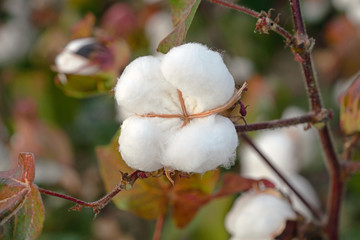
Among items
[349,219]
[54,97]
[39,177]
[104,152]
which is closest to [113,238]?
[39,177]

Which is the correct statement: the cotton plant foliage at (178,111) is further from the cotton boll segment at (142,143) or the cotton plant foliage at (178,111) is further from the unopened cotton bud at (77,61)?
the unopened cotton bud at (77,61)


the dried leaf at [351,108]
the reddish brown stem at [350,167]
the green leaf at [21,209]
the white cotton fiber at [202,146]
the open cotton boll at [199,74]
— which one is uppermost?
the open cotton boll at [199,74]

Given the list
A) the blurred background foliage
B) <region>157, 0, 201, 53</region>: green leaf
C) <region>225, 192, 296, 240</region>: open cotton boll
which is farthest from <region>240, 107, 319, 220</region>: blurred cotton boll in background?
<region>157, 0, 201, 53</region>: green leaf

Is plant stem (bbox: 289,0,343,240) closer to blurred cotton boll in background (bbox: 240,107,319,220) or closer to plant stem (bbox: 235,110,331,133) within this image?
plant stem (bbox: 235,110,331,133)

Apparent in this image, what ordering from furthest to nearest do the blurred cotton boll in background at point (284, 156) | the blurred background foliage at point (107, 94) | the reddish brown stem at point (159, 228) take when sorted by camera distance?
the blurred background foliage at point (107, 94), the blurred cotton boll in background at point (284, 156), the reddish brown stem at point (159, 228)

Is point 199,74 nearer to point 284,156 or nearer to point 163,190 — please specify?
point 163,190

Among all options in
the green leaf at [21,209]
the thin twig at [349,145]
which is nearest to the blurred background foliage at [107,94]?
the thin twig at [349,145]
